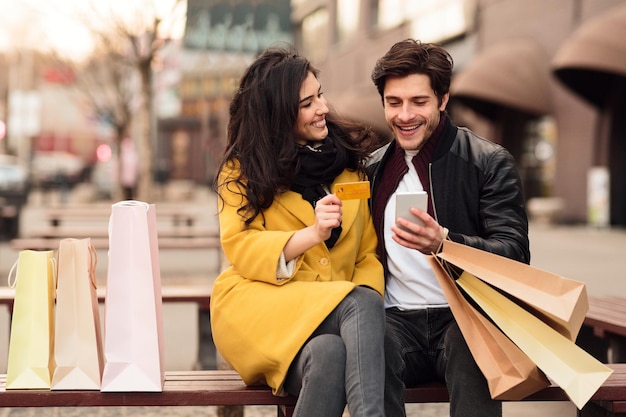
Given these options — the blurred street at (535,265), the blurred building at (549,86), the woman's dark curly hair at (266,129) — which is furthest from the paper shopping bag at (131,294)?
the blurred building at (549,86)

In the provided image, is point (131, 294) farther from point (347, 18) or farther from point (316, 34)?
point (316, 34)

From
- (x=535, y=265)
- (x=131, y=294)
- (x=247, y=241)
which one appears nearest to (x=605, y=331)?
(x=247, y=241)

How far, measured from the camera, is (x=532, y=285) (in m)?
2.82

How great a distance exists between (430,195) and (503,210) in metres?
0.28

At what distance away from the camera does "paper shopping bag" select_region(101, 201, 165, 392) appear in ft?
9.80

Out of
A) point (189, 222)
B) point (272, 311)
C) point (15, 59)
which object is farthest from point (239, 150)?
point (15, 59)

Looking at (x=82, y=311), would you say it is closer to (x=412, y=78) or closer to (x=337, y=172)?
(x=337, y=172)

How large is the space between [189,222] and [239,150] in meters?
10.0

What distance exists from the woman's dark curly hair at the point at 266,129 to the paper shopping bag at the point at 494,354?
2.21 ft

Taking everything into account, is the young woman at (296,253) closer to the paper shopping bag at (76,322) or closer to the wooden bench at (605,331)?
the paper shopping bag at (76,322)

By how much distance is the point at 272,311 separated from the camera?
3.06 meters

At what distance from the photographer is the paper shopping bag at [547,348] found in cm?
273

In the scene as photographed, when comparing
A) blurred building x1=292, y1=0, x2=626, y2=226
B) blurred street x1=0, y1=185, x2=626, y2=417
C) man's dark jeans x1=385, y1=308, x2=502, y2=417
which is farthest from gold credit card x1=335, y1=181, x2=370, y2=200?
blurred building x1=292, y1=0, x2=626, y2=226

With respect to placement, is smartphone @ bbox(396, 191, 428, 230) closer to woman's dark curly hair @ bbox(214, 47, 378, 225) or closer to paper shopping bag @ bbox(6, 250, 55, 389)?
woman's dark curly hair @ bbox(214, 47, 378, 225)
